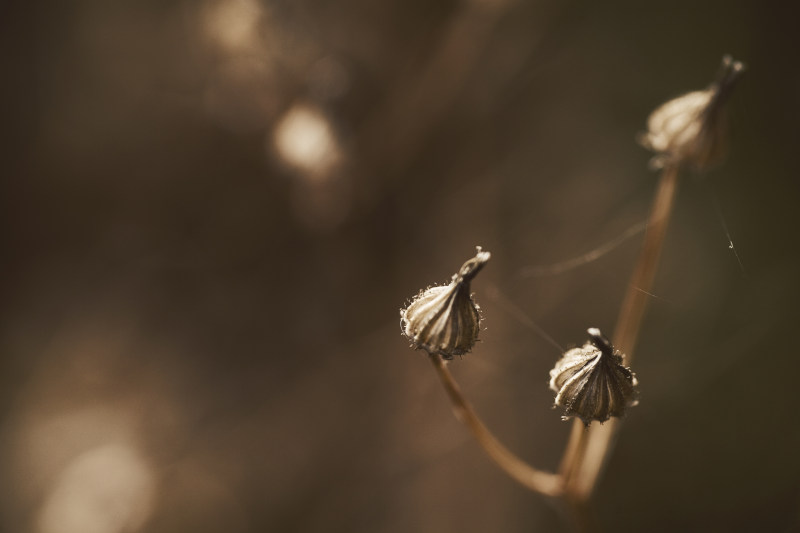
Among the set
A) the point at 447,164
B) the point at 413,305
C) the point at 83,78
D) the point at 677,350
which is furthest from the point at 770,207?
the point at 83,78

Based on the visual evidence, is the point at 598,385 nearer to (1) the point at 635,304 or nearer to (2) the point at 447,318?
(2) the point at 447,318

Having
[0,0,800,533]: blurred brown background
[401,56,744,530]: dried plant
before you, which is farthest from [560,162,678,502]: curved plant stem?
[0,0,800,533]: blurred brown background

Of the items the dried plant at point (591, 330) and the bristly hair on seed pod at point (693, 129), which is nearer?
Answer: the dried plant at point (591, 330)

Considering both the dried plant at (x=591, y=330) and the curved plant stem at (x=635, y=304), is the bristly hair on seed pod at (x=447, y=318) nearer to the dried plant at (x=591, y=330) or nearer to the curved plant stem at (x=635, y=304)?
the dried plant at (x=591, y=330)

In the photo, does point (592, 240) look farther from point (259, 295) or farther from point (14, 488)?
point (14, 488)

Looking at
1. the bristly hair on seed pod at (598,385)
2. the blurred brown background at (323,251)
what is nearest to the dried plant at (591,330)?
the bristly hair on seed pod at (598,385)

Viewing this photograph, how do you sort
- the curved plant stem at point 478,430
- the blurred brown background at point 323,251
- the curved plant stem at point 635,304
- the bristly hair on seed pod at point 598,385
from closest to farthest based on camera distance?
the bristly hair on seed pod at point 598,385 < the curved plant stem at point 478,430 < the curved plant stem at point 635,304 < the blurred brown background at point 323,251

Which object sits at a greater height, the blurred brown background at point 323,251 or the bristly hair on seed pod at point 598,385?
the blurred brown background at point 323,251
